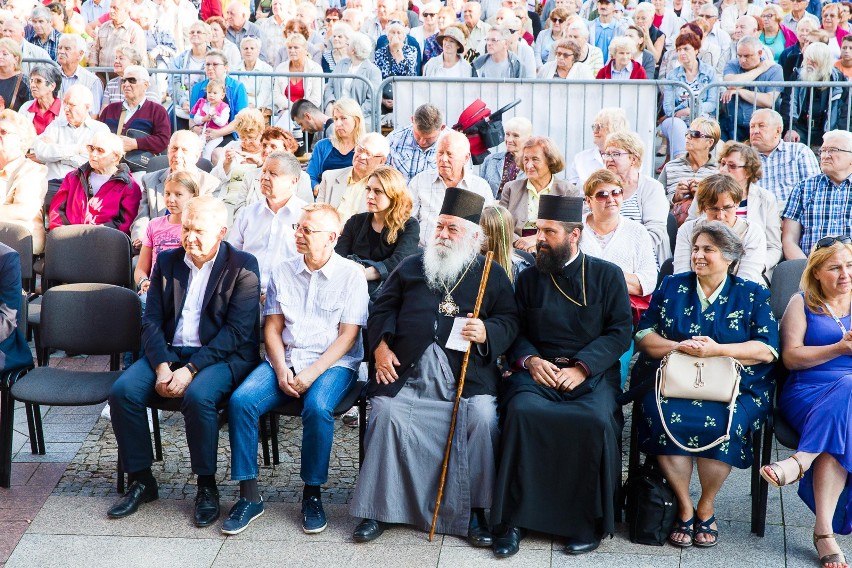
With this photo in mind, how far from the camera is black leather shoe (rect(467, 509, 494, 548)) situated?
4.69m

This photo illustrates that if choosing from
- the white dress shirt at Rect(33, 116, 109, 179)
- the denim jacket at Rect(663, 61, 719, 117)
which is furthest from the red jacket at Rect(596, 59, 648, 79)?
the white dress shirt at Rect(33, 116, 109, 179)

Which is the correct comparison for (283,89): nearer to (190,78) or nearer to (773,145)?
(190,78)

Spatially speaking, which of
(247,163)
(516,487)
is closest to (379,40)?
(247,163)

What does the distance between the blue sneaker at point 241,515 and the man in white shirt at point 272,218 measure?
162cm

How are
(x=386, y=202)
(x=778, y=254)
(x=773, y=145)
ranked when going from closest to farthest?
(x=386, y=202)
(x=778, y=254)
(x=773, y=145)

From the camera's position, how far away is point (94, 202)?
23.3 ft

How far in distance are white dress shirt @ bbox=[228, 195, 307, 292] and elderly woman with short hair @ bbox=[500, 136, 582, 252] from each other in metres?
1.35

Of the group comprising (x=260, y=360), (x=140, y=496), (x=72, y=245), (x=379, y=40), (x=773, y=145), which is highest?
(x=379, y=40)

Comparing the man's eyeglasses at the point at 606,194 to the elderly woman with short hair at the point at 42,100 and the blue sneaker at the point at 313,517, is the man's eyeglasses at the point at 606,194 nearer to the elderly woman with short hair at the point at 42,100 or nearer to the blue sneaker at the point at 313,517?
the blue sneaker at the point at 313,517

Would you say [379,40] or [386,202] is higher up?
[379,40]

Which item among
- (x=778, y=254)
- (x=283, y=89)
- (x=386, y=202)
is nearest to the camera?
(x=386, y=202)

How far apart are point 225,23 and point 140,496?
8030mm

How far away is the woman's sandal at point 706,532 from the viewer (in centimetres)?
463

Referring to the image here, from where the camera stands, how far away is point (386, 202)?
596 centimetres
